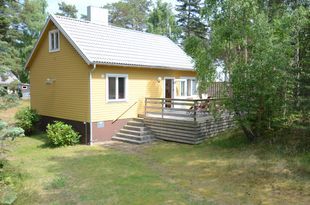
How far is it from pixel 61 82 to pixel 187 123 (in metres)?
6.48

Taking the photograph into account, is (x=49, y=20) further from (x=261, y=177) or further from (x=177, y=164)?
(x=261, y=177)

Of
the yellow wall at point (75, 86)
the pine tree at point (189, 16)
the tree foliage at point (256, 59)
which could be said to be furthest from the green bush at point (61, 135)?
the pine tree at point (189, 16)

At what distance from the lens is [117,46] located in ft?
47.0

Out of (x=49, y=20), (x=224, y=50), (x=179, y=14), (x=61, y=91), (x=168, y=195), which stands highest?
(x=179, y=14)

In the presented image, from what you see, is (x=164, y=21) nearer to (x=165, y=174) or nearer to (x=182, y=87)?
(x=182, y=87)

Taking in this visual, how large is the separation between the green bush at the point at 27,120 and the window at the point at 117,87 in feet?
15.4

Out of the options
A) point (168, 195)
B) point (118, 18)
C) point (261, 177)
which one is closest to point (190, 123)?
point (261, 177)

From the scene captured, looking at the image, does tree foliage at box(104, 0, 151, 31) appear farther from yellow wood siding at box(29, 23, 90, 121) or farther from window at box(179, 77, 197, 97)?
yellow wood siding at box(29, 23, 90, 121)

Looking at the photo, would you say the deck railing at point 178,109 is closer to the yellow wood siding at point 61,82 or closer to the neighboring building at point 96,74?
the neighboring building at point 96,74

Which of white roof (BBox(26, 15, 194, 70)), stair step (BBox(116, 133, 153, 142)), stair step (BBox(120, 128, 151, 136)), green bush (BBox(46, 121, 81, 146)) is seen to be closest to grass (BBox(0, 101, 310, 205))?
green bush (BBox(46, 121, 81, 146))

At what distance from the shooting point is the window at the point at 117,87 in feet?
42.3

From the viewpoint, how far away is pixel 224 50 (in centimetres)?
1030

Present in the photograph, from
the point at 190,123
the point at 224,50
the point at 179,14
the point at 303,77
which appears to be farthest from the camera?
the point at 179,14

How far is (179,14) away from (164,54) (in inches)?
888
